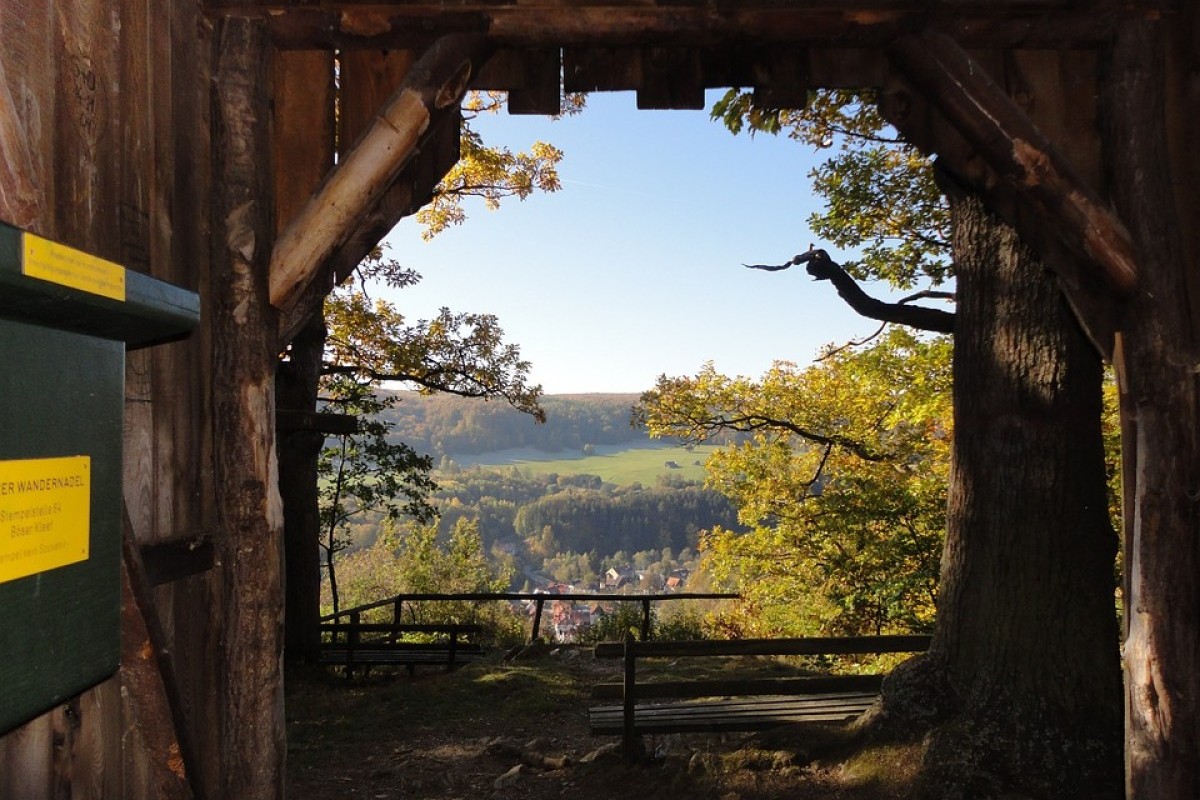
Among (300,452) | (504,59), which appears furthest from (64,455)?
(300,452)

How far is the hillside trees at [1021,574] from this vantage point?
414 centimetres

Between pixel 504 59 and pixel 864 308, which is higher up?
pixel 504 59

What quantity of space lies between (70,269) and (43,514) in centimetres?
43

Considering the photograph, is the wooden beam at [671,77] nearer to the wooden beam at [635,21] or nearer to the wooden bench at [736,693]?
the wooden beam at [635,21]

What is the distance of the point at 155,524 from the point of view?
2756 millimetres

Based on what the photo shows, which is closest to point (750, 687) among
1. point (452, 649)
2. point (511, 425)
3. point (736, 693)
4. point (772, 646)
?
point (736, 693)

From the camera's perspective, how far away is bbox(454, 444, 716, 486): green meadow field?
11383cm

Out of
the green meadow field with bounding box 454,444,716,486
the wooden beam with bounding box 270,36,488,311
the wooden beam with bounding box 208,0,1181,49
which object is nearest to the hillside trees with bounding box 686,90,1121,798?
the wooden beam with bounding box 208,0,1181,49

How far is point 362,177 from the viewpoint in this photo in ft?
10.1

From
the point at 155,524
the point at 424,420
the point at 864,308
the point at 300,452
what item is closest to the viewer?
the point at 155,524

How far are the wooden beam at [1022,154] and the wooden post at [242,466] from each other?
270 cm

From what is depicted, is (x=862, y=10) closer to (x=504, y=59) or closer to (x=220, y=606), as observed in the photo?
(x=504, y=59)

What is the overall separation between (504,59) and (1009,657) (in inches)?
154

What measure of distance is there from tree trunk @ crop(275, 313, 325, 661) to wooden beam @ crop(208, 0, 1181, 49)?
6.42 metres
